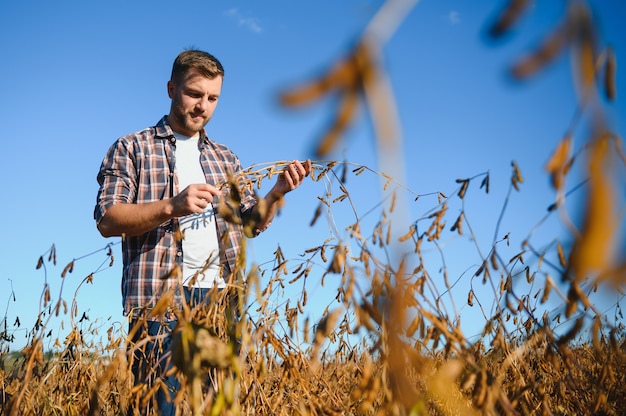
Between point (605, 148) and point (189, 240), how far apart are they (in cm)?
247

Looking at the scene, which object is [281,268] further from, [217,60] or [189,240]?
[217,60]

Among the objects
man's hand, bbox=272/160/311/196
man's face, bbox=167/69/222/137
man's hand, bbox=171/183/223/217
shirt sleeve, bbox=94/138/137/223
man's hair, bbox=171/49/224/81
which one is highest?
man's hair, bbox=171/49/224/81

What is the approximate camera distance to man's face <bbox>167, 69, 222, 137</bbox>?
2949mm

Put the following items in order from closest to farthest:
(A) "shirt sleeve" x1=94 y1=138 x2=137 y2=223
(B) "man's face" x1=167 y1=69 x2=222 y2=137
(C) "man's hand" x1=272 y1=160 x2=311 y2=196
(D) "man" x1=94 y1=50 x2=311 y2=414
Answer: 1. (C) "man's hand" x1=272 y1=160 x2=311 y2=196
2. (D) "man" x1=94 y1=50 x2=311 y2=414
3. (A) "shirt sleeve" x1=94 y1=138 x2=137 y2=223
4. (B) "man's face" x1=167 y1=69 x2=222 y2=137

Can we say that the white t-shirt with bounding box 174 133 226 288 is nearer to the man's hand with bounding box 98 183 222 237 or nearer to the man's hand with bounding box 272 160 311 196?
the man's hand with bounding box 98 183 222 237

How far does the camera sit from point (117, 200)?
8.48 feet

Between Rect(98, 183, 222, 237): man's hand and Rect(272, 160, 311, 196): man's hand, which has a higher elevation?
Rect(272, 160, 311, 196): man's hand

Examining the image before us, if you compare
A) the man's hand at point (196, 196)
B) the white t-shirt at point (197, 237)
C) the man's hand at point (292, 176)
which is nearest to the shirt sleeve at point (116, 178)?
the white t-shirt at point (197, 237)

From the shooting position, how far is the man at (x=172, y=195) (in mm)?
2374

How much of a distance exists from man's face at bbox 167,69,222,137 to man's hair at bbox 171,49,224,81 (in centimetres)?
3

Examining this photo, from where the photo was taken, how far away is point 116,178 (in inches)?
106

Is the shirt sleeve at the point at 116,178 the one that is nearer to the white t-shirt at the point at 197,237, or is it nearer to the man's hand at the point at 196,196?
the white t-shirt at the point at 197,237

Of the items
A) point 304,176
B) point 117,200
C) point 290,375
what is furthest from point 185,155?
point 290,375

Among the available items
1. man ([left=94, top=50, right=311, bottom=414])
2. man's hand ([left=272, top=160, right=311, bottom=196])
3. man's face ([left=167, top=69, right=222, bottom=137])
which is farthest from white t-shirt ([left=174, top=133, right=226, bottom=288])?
man's hand ([left=272, top=160, right=311, bottom=196])
